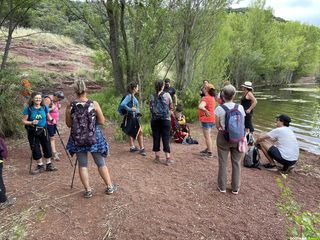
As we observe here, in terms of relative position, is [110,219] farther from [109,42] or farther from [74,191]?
[109,42]

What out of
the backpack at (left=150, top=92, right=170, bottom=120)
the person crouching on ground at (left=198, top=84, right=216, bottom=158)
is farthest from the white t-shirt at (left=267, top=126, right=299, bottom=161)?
the backpack at (left=150, top=92, right=170, bottom=120)

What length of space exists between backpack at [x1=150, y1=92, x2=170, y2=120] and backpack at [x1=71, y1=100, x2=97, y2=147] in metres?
1.95

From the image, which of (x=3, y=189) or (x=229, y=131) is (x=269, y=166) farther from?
(x=3, y=189)

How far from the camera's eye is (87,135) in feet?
14.1

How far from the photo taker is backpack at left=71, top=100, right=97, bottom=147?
4.26 metres

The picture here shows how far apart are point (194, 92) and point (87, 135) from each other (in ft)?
32.2

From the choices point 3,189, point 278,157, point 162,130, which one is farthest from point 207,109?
point 3,189

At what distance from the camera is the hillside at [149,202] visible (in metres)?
3.90

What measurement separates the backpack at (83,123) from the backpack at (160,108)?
6.41 feet

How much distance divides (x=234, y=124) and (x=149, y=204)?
6.07 ft

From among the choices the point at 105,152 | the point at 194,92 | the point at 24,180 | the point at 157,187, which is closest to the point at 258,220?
the point at 157,187

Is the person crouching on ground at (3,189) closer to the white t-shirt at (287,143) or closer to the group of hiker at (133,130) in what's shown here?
the group of hiker at (133,130)

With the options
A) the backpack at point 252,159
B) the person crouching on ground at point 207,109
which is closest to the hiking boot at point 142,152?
the person crouching on ground at point 207,109

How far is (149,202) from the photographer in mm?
4637
